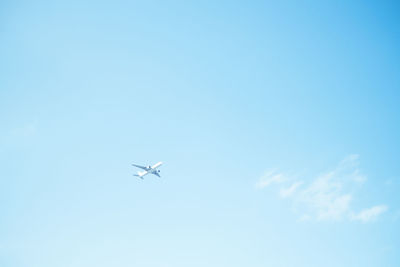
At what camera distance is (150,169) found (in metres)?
84.8
